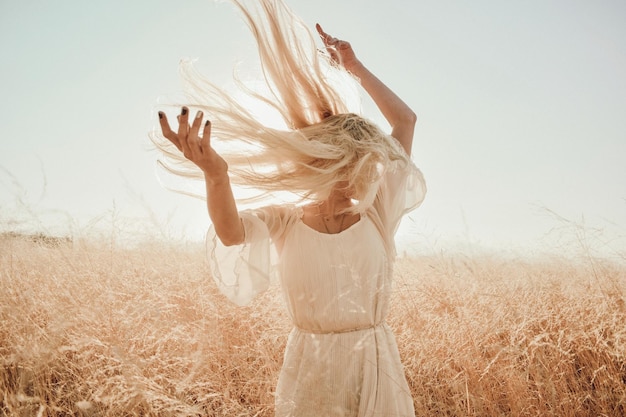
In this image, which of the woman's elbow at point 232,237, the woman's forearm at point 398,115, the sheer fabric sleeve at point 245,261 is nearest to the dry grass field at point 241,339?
the sheer fabric sleeve at point 245,261

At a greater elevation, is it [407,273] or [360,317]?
[360,317]

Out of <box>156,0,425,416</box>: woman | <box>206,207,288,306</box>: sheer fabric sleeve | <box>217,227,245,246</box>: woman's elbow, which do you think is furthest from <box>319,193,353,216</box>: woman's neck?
<box>217,227,245,246</box>: woman's elbow

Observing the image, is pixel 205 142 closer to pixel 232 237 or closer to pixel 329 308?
pixel 232 237

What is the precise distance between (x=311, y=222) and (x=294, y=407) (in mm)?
706

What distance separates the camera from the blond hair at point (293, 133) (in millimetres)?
1658

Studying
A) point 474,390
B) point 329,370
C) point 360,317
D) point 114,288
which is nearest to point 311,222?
point 360,317

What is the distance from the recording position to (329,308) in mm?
1479

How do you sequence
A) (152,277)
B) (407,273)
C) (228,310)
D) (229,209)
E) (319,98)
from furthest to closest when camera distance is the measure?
(407,273), (152,277), (228,310), (319,98), (229,209)

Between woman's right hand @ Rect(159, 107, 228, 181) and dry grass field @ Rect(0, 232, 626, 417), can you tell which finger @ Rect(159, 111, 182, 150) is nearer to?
woman's right hand @ Rect(159, 107, 228, 181)

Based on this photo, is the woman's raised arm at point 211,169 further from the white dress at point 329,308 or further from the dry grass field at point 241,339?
the dry grass field at point 241,339

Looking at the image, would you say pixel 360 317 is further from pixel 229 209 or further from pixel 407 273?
pixel 407 273

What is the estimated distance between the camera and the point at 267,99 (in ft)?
6.40

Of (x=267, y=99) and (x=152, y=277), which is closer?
(x=267, y=99)

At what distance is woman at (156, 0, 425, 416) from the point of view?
1.46 metres
